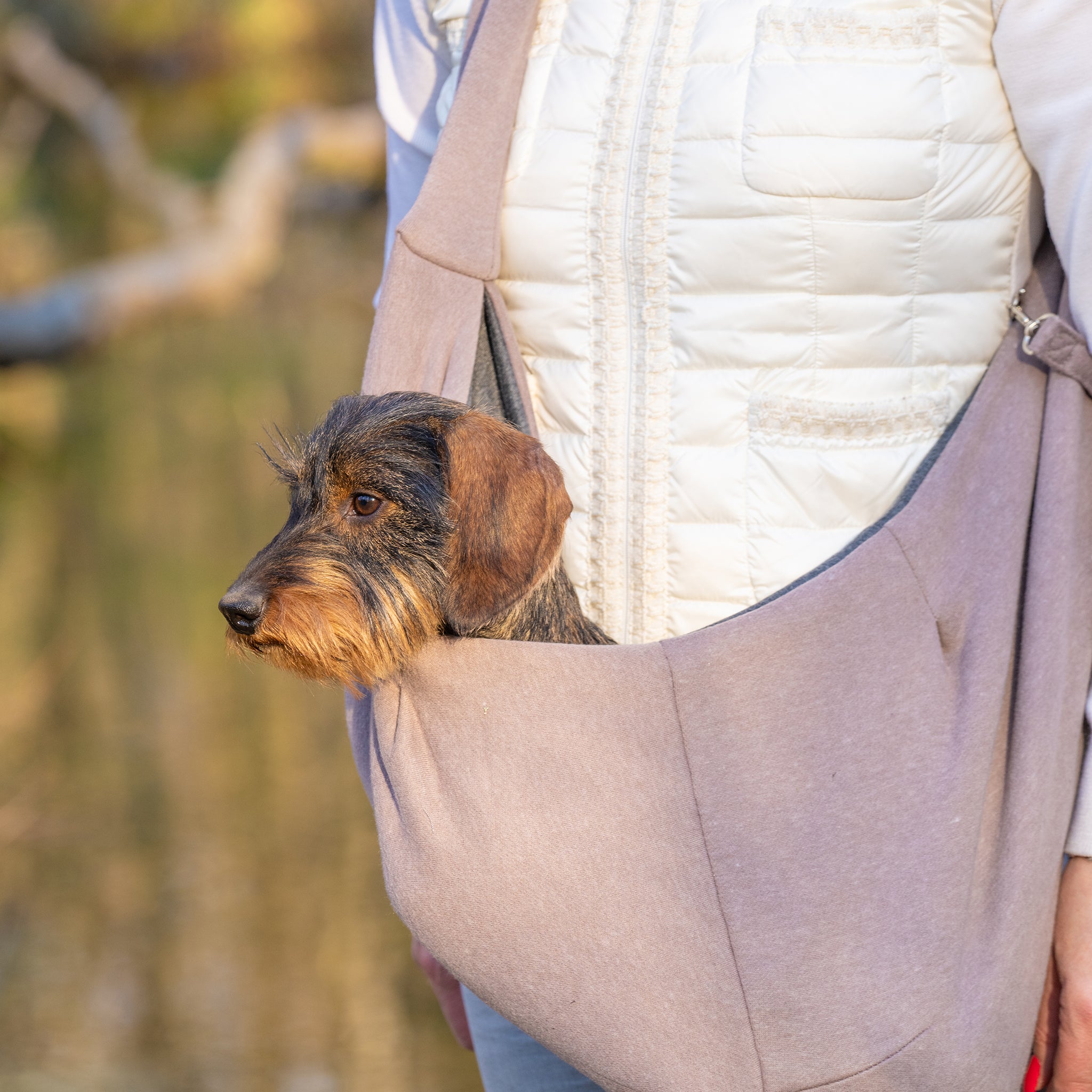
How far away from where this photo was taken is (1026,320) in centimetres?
154

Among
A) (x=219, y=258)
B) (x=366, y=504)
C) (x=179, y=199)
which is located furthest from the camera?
(x=179, y=199)

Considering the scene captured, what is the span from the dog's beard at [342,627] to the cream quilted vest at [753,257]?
0.92 ft

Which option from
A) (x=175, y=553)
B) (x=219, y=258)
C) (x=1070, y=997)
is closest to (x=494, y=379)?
(x=1070, y=997)

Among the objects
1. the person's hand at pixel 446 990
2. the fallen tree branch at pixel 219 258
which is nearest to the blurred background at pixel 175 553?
the fallen tree branch at pixel 219 258

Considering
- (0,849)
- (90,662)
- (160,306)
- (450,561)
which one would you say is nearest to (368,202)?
(160,306)

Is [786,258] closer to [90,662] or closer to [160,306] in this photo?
[90,662]

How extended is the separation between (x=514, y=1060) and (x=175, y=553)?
250 inches

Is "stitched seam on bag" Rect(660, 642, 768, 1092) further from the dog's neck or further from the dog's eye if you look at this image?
the dog's eye

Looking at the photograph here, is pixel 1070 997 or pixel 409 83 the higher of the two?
pixel 409 83

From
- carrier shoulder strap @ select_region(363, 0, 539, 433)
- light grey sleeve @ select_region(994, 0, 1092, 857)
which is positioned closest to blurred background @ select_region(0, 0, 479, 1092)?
carrier shoulder strap @ select_region(363, 0, 539, 433)

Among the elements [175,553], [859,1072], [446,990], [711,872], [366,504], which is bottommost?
[175,553]

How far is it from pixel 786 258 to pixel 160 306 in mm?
9165

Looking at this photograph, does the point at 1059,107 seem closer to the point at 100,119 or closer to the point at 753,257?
the point at 753,257

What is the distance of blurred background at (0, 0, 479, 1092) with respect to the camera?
3.80 metres
